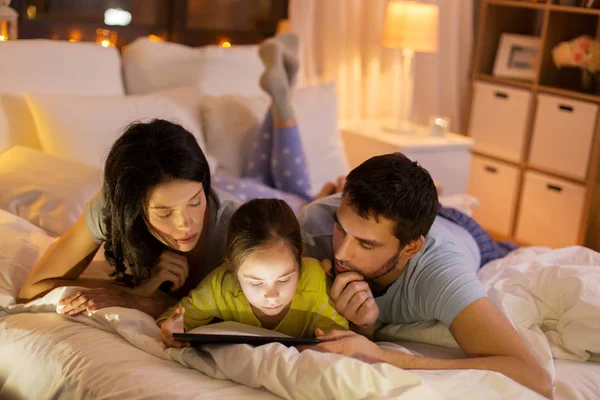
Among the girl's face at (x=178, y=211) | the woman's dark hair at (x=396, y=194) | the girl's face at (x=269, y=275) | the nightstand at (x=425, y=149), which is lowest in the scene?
the nightstand at (x=425, y=149)

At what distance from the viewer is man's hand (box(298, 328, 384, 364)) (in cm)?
144

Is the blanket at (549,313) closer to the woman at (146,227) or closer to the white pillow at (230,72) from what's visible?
the woman at (146,227)

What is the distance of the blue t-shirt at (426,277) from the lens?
155cm

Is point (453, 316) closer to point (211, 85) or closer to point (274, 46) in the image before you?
point (274, 46)

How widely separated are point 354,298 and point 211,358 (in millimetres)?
307

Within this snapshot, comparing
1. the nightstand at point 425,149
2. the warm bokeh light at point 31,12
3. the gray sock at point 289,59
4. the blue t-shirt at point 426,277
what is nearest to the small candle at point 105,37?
the warm bokeh light at point 31,12

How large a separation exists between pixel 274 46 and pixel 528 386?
5.72ft

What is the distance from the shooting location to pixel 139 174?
5.32 feet

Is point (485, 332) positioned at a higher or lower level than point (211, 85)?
lower

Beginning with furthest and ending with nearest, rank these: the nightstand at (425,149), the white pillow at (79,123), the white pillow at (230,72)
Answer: the nightstand at (425,149) < the white pillow at (230,72) < the white pillow at (79,123)

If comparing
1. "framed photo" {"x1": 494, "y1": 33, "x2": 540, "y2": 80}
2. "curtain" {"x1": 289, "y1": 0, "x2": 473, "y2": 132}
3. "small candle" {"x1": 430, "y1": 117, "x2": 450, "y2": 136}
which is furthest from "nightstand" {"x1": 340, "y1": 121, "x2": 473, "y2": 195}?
"framed photo" {"x1": 494, "y1": 33, "x2": 540, "y2": 80}

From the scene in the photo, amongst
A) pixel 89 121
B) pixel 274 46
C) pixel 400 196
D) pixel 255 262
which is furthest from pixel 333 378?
pixel 274 46

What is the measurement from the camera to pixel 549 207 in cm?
379

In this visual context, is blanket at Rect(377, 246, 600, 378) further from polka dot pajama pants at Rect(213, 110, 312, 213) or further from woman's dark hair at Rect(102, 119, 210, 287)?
polka dot pajama pants at Rect(213, 110, 312, 213)
